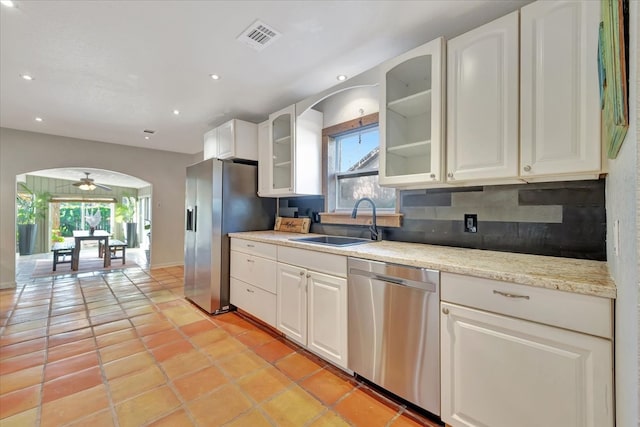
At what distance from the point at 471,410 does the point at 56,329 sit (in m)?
3.59

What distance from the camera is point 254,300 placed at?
2781 millimetres

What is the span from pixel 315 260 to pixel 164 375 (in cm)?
134

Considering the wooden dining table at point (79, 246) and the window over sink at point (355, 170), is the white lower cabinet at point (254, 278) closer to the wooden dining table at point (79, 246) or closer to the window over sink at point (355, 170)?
the window over sink at point (355, 170)

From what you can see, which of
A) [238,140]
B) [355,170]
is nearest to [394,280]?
[355,170]

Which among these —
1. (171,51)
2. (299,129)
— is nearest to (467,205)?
(299,129)

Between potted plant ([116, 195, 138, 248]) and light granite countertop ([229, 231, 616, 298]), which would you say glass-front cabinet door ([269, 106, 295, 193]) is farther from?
potted plant ([116, 195, 138, 248])

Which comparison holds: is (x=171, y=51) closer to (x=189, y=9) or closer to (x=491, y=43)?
(x=189, y=9)

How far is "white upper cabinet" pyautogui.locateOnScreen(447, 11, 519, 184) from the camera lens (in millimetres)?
1499

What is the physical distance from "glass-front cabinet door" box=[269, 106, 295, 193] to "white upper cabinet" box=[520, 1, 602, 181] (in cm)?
218

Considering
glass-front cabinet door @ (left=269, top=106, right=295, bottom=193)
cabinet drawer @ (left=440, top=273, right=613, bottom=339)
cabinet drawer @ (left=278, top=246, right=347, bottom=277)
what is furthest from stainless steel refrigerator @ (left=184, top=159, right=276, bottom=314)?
cabinet drawer @ (left=440, top=273, right=613, bottom=339)

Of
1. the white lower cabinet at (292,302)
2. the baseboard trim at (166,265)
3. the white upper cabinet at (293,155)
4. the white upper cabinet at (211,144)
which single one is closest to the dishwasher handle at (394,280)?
the white lower cabinet at (292,302)

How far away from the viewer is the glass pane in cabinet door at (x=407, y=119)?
2.04m

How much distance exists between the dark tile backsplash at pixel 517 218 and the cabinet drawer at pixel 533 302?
644mm

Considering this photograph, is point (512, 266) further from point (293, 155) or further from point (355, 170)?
point (293, 155)
